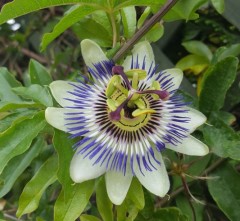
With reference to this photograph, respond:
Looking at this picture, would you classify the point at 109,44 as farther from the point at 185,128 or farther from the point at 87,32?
the point at 185,128

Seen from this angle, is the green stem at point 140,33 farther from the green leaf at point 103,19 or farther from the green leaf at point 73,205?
the green leaf at point 73,205

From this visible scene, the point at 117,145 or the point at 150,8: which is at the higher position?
the point at 150,8

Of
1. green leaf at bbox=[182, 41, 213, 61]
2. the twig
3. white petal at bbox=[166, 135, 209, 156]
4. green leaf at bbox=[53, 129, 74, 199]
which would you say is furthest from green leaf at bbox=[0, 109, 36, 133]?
the twig

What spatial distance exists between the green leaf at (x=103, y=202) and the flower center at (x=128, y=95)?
0.50 ft

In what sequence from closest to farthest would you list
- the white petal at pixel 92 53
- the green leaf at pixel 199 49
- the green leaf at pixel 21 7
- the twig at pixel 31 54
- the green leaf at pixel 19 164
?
the green leaf at pixel 21 7
the white petal at pixel 92 53
the green leaf at pixel 19 164
the green leaf at pixel 199 49
the twig at pixel 31 54

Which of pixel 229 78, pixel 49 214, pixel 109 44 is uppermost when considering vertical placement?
pixel 109 44

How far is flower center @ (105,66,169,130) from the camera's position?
0.95 meters

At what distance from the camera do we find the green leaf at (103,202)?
3.59 ft

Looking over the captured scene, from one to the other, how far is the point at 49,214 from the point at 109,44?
499 millimetres

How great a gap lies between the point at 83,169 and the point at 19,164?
0.24 m

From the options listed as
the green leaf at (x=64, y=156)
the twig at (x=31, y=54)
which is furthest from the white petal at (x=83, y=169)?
the twig at (x=31, y=54)

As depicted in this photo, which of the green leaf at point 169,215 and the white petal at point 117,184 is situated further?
the green leaf at point 169,215

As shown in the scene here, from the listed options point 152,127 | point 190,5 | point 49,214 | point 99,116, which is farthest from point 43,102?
point 49,214

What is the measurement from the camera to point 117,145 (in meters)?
1.02
